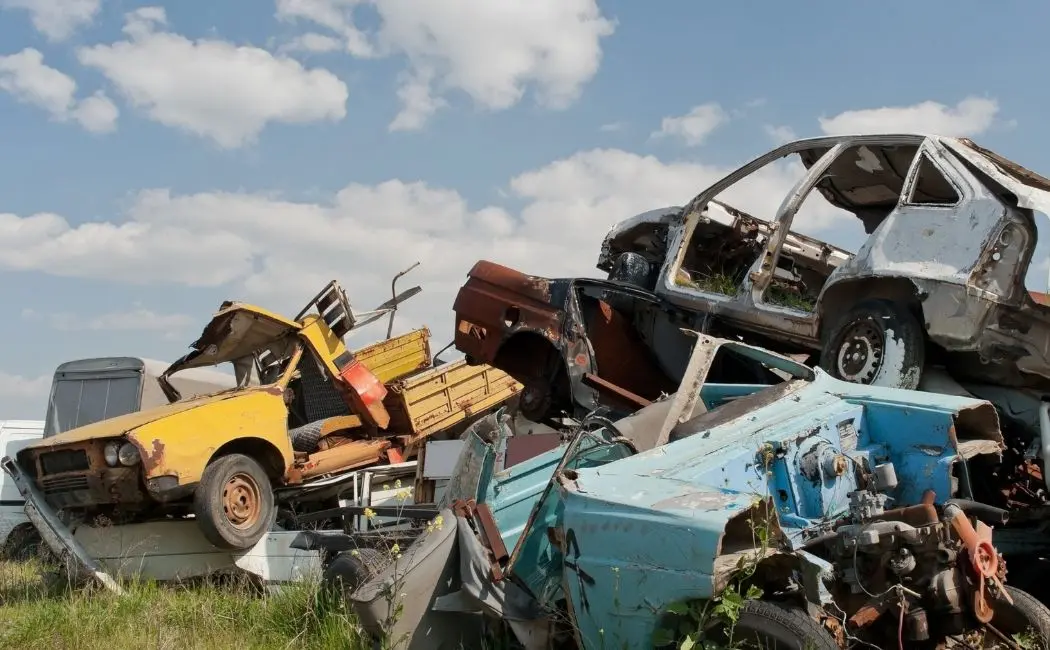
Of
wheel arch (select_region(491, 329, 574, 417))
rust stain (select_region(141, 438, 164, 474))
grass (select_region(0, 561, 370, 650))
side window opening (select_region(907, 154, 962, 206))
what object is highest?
side window opening (select_region(907, 154, 962, 206))

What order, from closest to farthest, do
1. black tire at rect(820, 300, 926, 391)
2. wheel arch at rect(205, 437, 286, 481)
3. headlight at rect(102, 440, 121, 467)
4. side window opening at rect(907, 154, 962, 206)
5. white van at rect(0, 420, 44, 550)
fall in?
black tire at rect(820, 300, 926, 391)
side window opening at rect(907, 154, 962, 206)
headlight at rect(102, 440, 121, 467)
wheel arch at rect(205, 437, 286, 481)
white van at rect(0, 420, 44, 550)

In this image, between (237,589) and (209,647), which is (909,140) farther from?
(237,589)

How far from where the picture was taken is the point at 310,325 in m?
9.38

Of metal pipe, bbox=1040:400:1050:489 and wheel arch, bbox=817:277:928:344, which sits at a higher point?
wheel arch, bbox=817:277:928:344

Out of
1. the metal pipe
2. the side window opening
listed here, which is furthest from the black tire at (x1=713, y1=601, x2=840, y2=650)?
the side window opening

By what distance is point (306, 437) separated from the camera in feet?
29.9

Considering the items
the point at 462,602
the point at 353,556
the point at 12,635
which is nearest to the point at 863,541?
the point at 462,602

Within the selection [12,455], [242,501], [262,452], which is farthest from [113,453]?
[12,455]

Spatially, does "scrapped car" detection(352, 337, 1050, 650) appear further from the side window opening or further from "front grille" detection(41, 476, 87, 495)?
"front grille" detection(41, 476, 87, 495)

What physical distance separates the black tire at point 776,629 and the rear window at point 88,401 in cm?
878

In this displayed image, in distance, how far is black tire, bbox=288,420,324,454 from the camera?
9055mm

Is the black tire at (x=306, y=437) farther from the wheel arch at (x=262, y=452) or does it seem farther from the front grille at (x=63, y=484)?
the front grille at (x=63, y=484)

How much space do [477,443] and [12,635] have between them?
3.10m

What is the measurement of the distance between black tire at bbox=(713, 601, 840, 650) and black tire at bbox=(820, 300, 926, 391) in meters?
2.31
